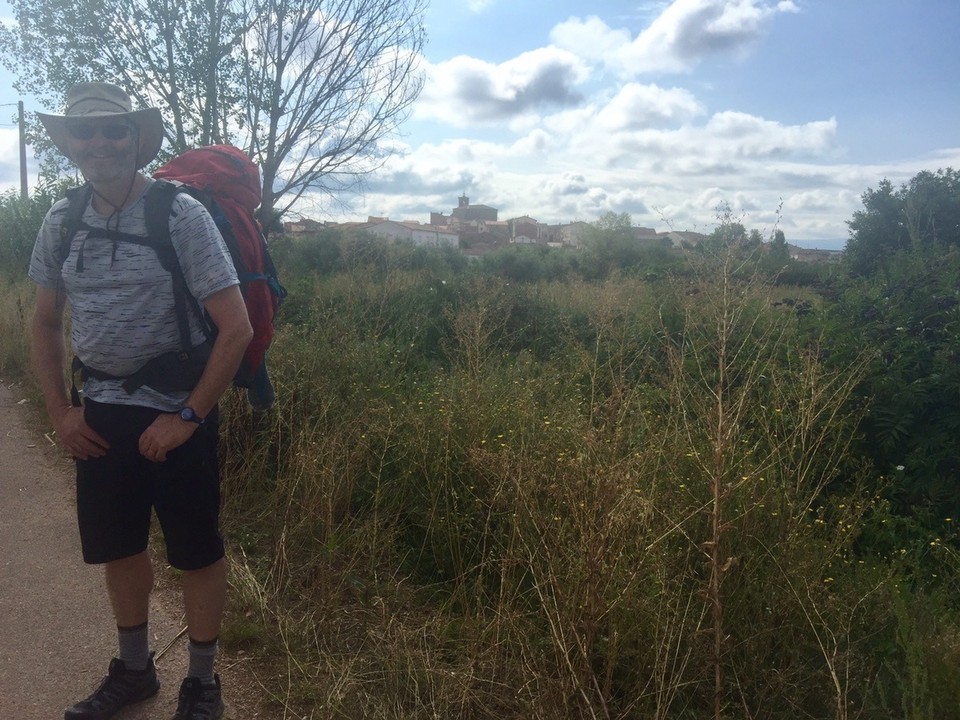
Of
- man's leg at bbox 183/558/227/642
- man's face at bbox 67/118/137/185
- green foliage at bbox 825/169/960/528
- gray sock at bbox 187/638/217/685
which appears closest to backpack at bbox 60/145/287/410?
man's face at bbox 67/118/137/185

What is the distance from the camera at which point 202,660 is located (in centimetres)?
255

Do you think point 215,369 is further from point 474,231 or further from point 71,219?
point 474,231

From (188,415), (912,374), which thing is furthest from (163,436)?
(912,374)

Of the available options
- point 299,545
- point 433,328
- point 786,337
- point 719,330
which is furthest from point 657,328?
point 719,330

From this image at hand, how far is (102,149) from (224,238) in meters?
0.42

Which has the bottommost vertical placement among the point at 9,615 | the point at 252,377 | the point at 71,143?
the point at 9,615

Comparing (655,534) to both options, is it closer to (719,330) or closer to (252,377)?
(719,330)

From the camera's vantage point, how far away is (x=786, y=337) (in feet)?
18.7

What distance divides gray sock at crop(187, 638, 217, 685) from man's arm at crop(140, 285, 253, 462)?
682 mm

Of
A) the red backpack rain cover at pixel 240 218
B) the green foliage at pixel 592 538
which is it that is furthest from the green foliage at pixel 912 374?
the red backpack rain cover at pixel 240 218

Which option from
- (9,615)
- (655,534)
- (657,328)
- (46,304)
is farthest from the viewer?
(657,328)

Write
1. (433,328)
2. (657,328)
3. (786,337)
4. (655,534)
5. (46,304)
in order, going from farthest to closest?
(433,328)
(657,328)
(786,337)
(655,534)
(46,304)

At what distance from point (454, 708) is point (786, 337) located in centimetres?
415

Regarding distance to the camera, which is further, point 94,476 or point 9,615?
point 9,615
